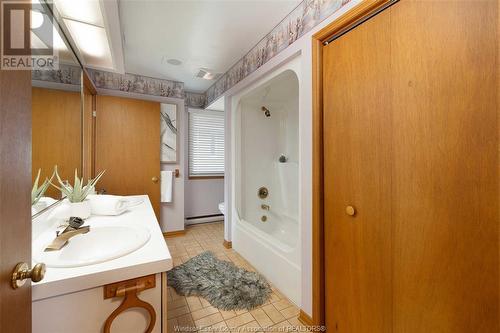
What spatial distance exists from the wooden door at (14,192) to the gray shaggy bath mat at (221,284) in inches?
55.9

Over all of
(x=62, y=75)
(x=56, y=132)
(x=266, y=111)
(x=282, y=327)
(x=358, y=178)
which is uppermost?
(x=266, y=111)

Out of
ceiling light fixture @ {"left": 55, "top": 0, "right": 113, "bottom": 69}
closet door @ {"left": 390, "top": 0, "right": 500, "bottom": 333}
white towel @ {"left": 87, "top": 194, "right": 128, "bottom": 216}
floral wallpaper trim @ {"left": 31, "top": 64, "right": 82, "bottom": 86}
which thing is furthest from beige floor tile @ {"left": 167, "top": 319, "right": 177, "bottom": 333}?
ceiling light fixture @ {"left": 55, "top": 0, "right": 113, "bottom": 69}

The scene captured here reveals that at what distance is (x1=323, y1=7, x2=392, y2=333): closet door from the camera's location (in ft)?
3.56

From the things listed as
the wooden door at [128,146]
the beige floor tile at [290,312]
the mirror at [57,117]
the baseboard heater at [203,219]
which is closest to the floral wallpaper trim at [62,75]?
the mirror at [57,117]

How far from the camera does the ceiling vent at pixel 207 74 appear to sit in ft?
9.23

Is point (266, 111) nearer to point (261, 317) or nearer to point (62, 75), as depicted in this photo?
point (62, 75)

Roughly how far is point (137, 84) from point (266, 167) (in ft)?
7.04

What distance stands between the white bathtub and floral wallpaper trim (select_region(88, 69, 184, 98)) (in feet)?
4.13

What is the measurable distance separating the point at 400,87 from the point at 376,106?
13 centimetres

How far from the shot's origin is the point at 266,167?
9.68 feet

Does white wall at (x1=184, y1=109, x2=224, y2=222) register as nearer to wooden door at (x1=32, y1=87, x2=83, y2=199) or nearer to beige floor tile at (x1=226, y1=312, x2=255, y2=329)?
wooden door at (x1=32, y1=87, x2=83, y2=199)

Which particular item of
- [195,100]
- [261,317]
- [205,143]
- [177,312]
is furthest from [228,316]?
[195,100]

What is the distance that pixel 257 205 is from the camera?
288cm

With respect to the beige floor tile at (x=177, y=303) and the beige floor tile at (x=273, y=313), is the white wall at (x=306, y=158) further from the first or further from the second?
the beige floor tile at (x=177, y=303)
